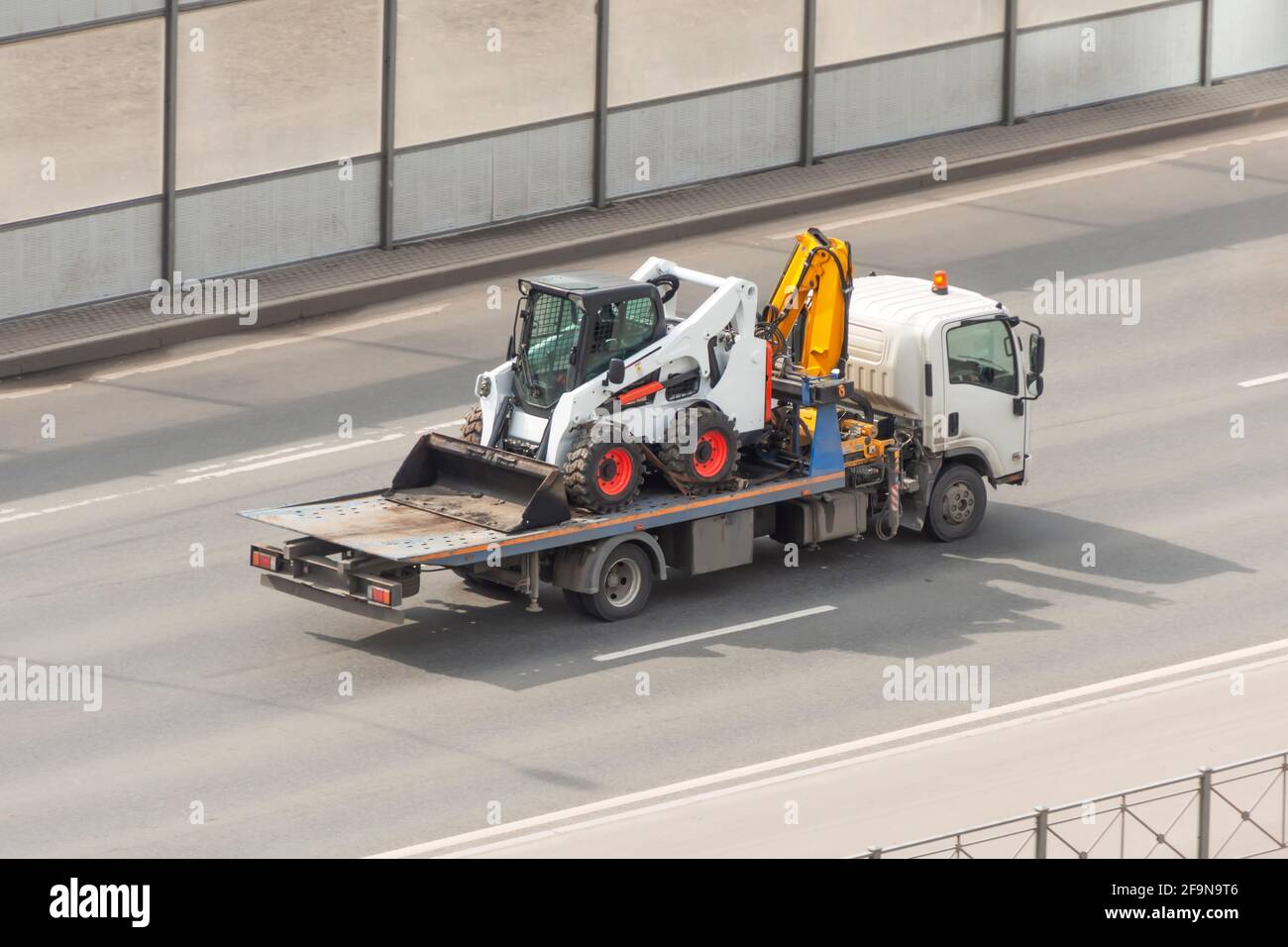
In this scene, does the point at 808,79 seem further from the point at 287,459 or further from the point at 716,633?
the point at 716,633

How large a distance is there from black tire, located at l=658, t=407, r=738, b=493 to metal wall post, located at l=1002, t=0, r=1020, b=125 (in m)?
15.0

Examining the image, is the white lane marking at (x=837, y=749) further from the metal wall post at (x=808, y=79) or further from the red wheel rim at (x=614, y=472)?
the metal wall post at (x=808, y=79)

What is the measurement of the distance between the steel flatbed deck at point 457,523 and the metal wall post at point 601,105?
11.1 meters

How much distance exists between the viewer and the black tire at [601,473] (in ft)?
69.1

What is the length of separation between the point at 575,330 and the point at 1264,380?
9496mm

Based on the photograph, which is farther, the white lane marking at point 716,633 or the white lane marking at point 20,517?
the white lane marking at point 20,517

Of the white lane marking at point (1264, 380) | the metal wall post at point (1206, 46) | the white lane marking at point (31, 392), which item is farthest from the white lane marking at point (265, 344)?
the metal wall post at point (1206, 46)

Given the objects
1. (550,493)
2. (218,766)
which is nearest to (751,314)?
(550,493)

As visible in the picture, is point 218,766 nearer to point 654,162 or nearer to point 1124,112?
point 654,162

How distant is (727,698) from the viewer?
2011 centimetres

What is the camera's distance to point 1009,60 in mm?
35406

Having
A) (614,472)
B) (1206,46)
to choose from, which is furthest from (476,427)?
(1206,46)

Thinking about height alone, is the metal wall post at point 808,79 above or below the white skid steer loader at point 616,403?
above

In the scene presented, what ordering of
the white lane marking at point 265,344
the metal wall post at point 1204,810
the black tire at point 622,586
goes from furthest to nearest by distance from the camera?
the white lane marking at point 265,344 → the black tire at point 622,586 → the metal wall post at point 1204,810
